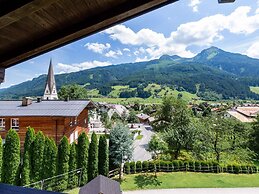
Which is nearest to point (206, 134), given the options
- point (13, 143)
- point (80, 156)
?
point (80, 156)

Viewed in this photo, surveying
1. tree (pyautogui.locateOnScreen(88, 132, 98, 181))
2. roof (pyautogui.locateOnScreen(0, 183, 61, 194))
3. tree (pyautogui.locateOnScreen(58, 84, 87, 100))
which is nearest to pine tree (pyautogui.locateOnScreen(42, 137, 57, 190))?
tree (pyautogui.locateOnScreen(88, 132, 98, 181))

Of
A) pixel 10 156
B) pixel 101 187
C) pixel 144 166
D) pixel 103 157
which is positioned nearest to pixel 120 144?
pixel 103 157

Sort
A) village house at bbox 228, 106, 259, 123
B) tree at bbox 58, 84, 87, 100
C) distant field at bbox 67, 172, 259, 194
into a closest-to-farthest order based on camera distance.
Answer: distant field at bbox 67, 172, 259, 194
tree at bbox 58, 84, 87, 100
village house at bbox 228, 106, 259, 123

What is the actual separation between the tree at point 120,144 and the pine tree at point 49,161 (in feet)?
10.8

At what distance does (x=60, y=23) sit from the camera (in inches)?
63.9

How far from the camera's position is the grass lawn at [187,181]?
1188 centimetres

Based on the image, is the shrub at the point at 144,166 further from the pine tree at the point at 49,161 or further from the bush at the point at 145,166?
the pine tree at the point at 49,161

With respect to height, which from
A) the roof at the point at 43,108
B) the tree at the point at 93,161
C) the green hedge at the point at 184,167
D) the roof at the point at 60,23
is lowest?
Answer: the green hedge at the point at 184,167

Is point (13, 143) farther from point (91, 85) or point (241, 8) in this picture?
point (91, 85)

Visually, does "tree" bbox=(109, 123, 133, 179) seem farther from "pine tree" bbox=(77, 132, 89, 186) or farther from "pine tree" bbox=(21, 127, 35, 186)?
"pine tree" bbox=(21, 127, 35, 186)

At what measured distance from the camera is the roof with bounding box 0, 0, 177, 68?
146cm

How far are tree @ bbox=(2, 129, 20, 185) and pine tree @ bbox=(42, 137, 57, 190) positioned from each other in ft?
3.99

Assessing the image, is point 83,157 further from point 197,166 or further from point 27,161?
point 197,166

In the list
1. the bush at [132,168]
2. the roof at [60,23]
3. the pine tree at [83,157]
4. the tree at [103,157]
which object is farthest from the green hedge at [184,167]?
the roof at [60,23]
